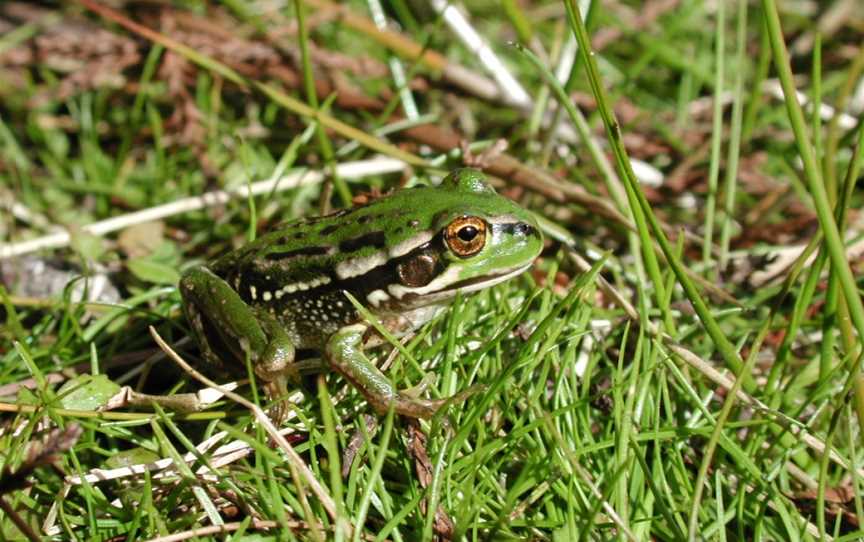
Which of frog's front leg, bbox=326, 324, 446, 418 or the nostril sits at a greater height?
the nostril

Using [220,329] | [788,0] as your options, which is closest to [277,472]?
[220,329]

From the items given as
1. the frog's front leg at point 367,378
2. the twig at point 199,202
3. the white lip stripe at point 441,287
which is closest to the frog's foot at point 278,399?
the frog's front leg at point 367,378

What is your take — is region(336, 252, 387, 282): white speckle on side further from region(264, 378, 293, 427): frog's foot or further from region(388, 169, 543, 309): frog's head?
region(264, 378, 293, 427): frog's foot

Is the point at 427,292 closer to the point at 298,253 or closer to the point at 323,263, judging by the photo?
the point at 323,263

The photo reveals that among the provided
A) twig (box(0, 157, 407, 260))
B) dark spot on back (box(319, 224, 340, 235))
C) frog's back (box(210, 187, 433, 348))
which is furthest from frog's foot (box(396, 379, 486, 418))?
twig (box(0, 157, 407, 260))

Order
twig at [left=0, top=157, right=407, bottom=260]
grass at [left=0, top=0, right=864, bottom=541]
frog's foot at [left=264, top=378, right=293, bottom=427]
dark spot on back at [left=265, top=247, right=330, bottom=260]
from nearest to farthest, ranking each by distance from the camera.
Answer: grass at [left=0, top=0, right=864, bottom=541] → frog's foot at [left=264, top=378, right=293, bottom=427] → dark spot on back at [left=265, top=247, right=330, bottom=260] → twig at [left=0, top=157, right=407, bottom=260]
